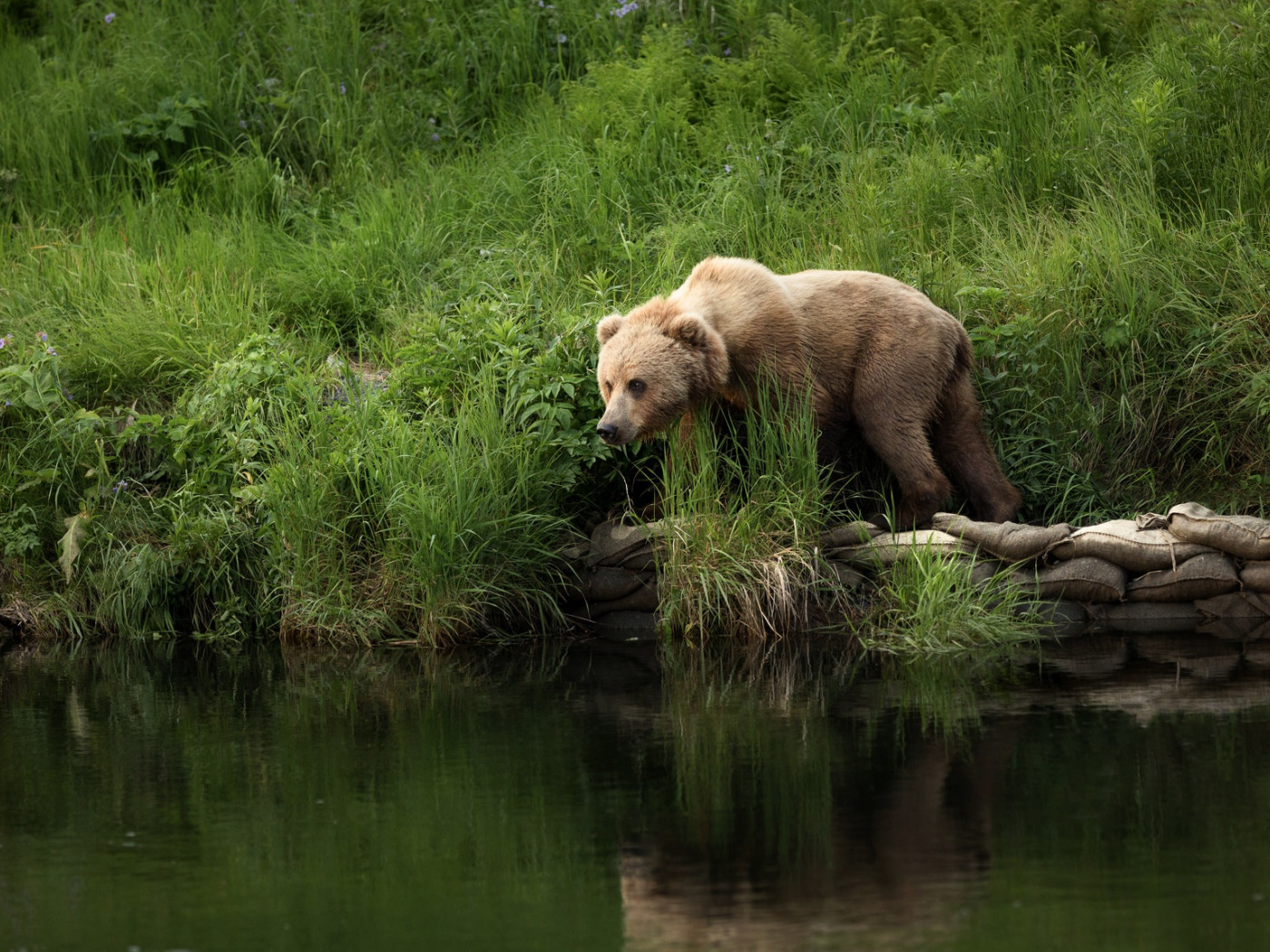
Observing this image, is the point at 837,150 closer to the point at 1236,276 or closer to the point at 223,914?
the point at 1236,276

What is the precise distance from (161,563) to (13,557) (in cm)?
100

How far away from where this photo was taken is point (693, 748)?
5.11m

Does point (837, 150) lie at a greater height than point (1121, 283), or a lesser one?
greater

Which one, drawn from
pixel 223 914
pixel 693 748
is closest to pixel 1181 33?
pixel 693 748

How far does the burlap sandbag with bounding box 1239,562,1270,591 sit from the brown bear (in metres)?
1.12

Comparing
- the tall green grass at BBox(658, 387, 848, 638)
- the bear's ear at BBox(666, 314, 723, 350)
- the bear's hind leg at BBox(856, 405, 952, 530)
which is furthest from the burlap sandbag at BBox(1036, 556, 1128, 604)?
the bear's ear at BBox(666, 314, 723, 350)

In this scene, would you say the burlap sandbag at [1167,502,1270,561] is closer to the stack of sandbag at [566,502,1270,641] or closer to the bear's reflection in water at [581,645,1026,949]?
the stack of sandbag at [566,502,1270,641]

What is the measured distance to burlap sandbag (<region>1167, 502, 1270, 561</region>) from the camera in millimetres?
6488

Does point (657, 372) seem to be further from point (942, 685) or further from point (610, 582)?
point (942, 685)

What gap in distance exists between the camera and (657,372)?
6.83m

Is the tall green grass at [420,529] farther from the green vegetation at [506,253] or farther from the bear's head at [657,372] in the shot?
the bear's head at [657,372]

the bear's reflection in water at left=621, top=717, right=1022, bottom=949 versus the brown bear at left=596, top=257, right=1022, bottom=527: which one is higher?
the brown bear at left=596, top=257, right=1022, bottom=527

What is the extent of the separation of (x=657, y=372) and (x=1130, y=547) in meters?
2.25

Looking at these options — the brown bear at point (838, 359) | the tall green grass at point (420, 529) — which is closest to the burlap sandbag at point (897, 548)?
the brown bear at point (838, 359)
